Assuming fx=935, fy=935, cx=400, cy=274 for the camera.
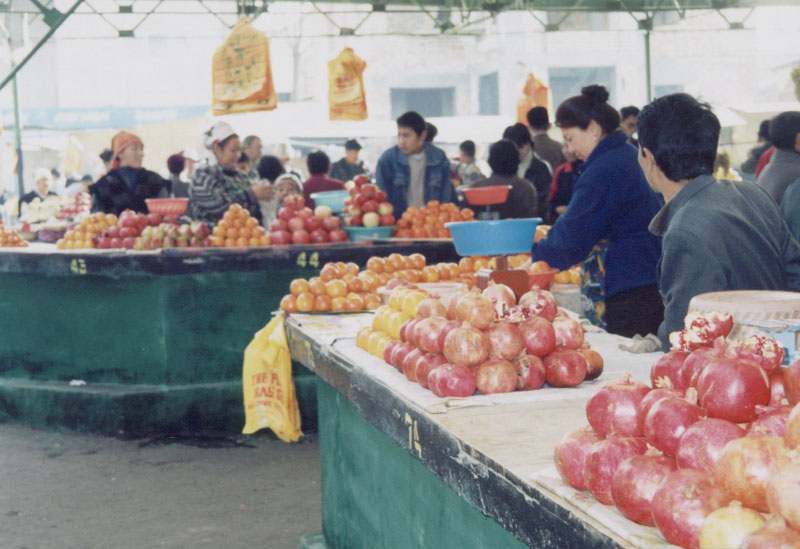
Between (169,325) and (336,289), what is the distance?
85.7 inches

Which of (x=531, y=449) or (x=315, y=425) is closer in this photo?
(x=531, y=449)

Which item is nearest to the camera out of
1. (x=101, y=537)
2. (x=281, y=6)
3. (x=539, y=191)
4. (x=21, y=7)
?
(x=101, y=537)

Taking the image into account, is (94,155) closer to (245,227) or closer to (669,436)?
(245,227)

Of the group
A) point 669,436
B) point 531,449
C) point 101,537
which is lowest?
point 101,537

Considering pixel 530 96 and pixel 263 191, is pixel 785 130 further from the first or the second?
pixel 530 96

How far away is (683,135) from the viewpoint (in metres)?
2.73

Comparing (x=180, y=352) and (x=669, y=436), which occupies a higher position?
(x=669, y=436)

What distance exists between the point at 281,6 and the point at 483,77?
698 centimetres

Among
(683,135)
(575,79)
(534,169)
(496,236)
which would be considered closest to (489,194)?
(496,236)

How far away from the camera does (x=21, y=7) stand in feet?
50.0

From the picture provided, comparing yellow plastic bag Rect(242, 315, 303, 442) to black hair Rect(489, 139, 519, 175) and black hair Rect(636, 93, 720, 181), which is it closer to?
black hair Rect(636, 93, 720, 181)

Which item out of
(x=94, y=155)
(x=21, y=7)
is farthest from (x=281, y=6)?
(x=21, y=7)

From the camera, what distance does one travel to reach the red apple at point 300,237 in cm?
629

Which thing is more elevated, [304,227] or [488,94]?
[488,94]
